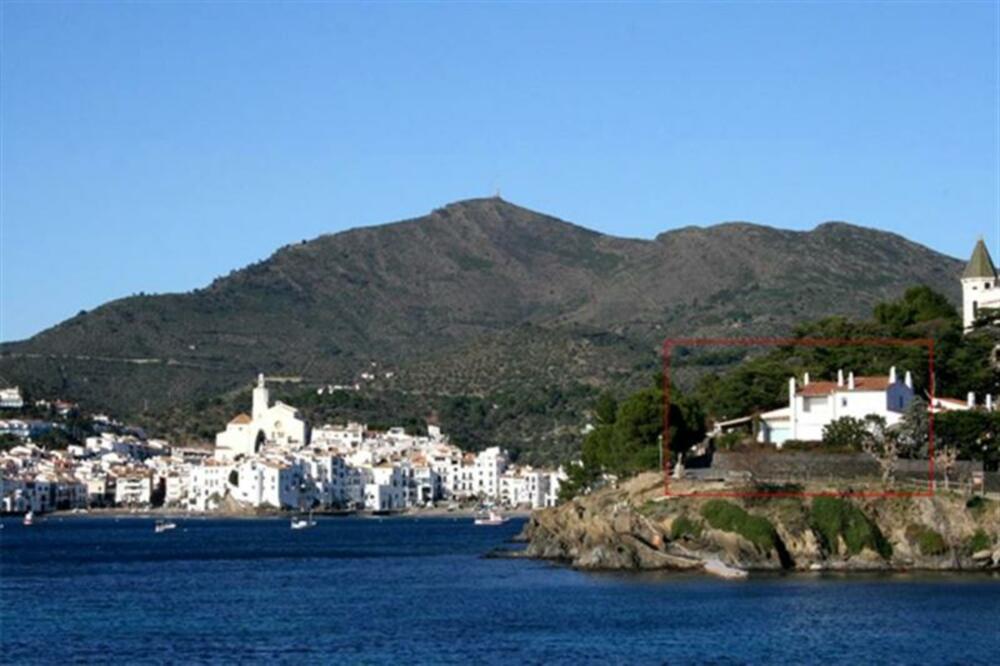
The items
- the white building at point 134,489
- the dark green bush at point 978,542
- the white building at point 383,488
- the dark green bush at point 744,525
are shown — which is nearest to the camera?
the dark green bush at point 744,525

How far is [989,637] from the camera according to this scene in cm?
4434

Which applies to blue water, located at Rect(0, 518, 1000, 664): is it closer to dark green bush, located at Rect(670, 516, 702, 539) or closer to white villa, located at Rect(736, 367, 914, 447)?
dark green bush, located at Rect(670, 516, 702, 539)

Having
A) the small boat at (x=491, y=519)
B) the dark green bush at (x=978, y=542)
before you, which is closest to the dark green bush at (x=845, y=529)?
the dark green bush at (x=978, y=542)

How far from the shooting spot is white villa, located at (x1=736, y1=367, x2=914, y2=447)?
7338 centimetres

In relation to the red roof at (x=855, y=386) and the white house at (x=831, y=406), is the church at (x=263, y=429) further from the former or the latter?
the white house at (x=831, y=406)

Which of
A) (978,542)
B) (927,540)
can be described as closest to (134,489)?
(927,540)

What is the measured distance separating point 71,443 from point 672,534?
141 m

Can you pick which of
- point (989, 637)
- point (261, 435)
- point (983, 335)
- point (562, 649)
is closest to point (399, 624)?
point (562, 649)

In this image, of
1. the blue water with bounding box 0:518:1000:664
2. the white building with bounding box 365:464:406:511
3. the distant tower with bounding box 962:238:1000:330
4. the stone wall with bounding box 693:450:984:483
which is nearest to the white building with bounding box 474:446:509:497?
the white building with bounding box 365:464:406:511

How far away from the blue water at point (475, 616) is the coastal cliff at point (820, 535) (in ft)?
8.30

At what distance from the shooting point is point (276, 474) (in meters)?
156

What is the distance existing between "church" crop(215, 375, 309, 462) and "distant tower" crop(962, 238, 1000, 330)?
93.8 meters

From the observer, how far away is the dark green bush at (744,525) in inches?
2434

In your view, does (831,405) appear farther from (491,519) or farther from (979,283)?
(491,519)
